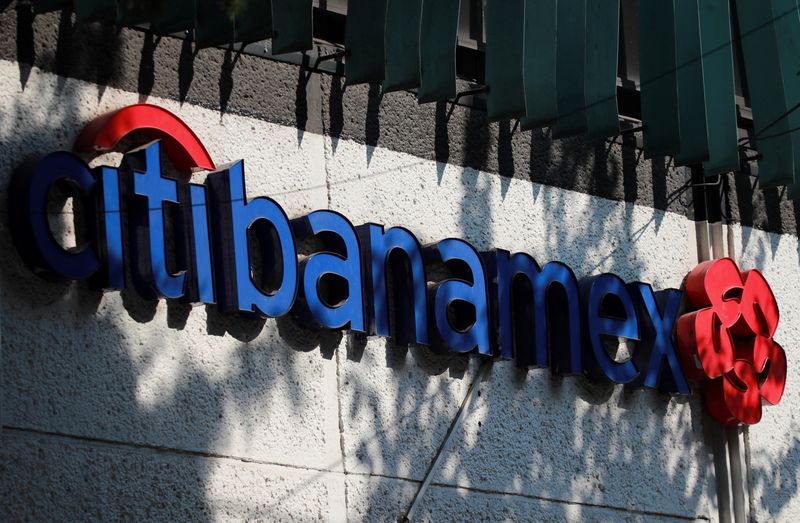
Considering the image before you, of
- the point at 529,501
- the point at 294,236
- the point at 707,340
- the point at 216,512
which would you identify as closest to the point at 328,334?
the point at 294,236

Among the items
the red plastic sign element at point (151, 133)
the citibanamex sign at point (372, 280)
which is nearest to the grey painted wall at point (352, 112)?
the red plastic sign element at point (151, 133)

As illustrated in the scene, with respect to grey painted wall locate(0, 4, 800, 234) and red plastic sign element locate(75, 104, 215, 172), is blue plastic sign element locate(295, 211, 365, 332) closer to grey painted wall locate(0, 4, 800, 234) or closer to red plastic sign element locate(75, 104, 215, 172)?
grey painted wall locate(0, 4, 800, 234)

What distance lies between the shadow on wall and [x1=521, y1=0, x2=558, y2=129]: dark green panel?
64 cm

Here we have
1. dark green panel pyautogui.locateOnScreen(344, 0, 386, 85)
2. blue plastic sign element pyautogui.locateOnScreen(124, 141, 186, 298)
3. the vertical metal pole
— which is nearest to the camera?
blue plastic sign element pyautogui.locateOnScreen(124, 141, 186, 298)

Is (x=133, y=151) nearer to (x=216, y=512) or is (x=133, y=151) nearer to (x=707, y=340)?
(x=216, y=512)

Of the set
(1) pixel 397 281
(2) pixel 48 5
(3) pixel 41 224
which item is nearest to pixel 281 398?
(1) pixel 397 281

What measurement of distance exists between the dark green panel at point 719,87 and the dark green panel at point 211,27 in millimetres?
3444

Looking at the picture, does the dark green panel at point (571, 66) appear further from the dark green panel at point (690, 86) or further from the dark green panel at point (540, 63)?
the dark green panel at point (690, 86)

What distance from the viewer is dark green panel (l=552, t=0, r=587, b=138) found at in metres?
9.31

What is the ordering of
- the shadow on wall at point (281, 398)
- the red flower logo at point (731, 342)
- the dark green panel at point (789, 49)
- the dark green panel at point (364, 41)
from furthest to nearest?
1. the red flower logo at point (731, 342)
2. the dark green panel at point (789, 49)
3. the dark green panel at point (364, 41)
4. the shadow on wall at point (281, 398)

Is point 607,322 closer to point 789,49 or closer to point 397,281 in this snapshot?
point 397,281

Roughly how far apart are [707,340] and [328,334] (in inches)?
123

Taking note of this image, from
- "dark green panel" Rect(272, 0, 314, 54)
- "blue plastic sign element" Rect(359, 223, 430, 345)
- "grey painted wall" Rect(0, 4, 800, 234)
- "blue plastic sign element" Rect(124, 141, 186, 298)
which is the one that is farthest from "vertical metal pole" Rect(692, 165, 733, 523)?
"blue plastic sign element" Rect(124, 141, 186, 298)

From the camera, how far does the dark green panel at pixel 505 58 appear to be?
8969mm
